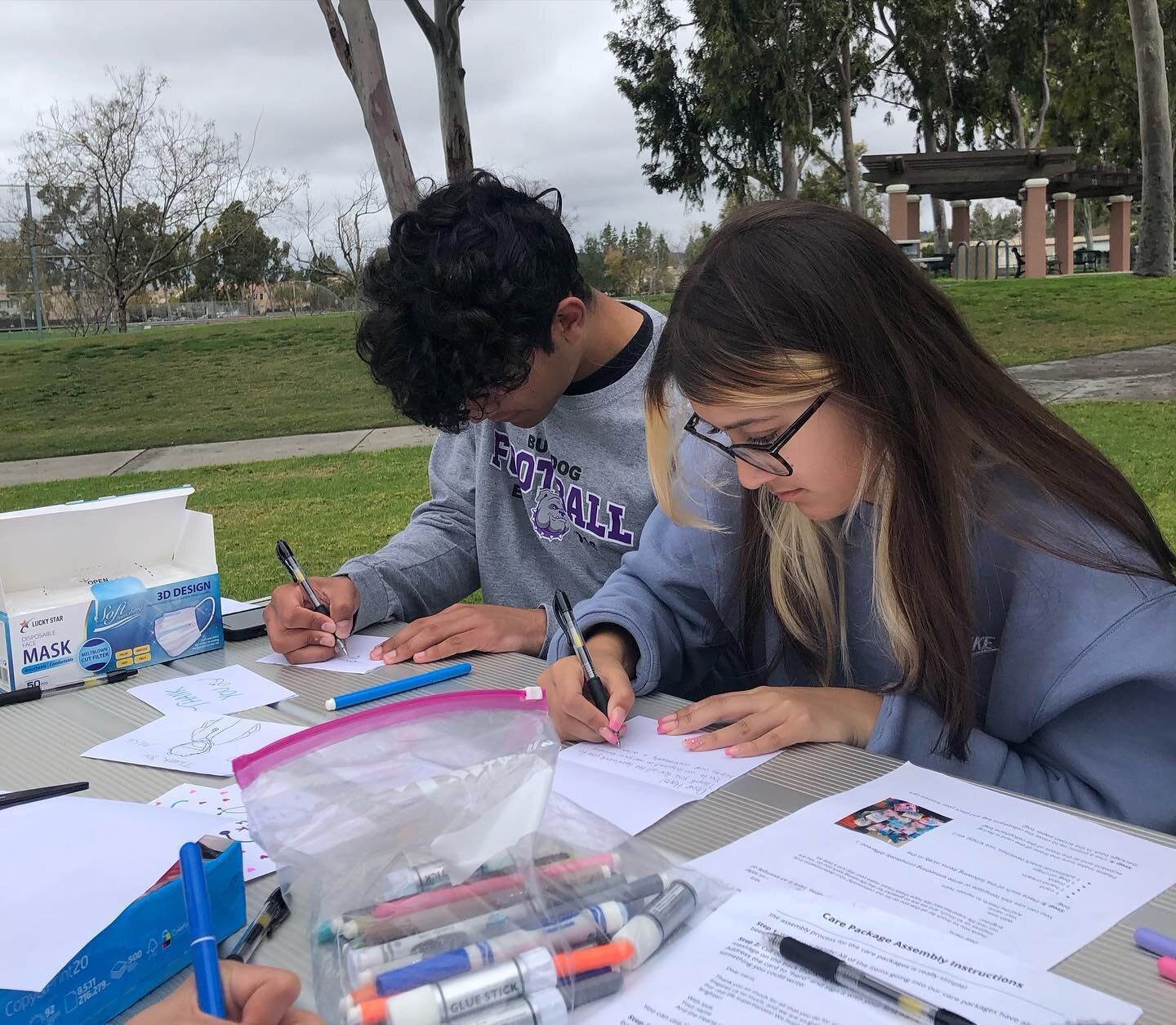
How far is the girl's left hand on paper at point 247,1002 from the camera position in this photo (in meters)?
0.65

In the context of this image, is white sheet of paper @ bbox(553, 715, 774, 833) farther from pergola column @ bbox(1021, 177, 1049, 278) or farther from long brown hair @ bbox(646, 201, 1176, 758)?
pergola column @ bbox(1021, 177, 1049, 278)

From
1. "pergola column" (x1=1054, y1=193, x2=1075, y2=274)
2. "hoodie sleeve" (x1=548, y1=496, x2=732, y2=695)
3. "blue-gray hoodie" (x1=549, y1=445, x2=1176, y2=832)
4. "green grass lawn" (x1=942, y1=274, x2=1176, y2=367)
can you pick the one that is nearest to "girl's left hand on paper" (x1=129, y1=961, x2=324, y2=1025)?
"blue-gray hoodie" (x1=549, y1=445, x2=1176, y2=832)

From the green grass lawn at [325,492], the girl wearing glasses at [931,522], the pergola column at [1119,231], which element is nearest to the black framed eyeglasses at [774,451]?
the girl wearing glasses at [931,522]

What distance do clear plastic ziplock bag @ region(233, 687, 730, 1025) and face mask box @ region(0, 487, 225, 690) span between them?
0.80 meters

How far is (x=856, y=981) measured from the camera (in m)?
0.72

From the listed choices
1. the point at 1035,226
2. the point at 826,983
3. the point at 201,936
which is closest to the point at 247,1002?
the point at 201,936

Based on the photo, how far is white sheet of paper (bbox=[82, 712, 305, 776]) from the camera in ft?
4.00

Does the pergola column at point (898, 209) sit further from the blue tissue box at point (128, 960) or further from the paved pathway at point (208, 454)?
the blue tissue box at point (128, 960)

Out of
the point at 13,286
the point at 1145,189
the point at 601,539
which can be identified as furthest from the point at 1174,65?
the point at 601,539

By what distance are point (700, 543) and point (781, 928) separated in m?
0.77

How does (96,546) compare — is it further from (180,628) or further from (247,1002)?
(247,1002)

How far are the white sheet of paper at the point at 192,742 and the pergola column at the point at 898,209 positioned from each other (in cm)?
1645

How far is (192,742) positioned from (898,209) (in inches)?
675

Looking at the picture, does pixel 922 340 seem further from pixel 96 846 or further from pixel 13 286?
pixel 13 286
